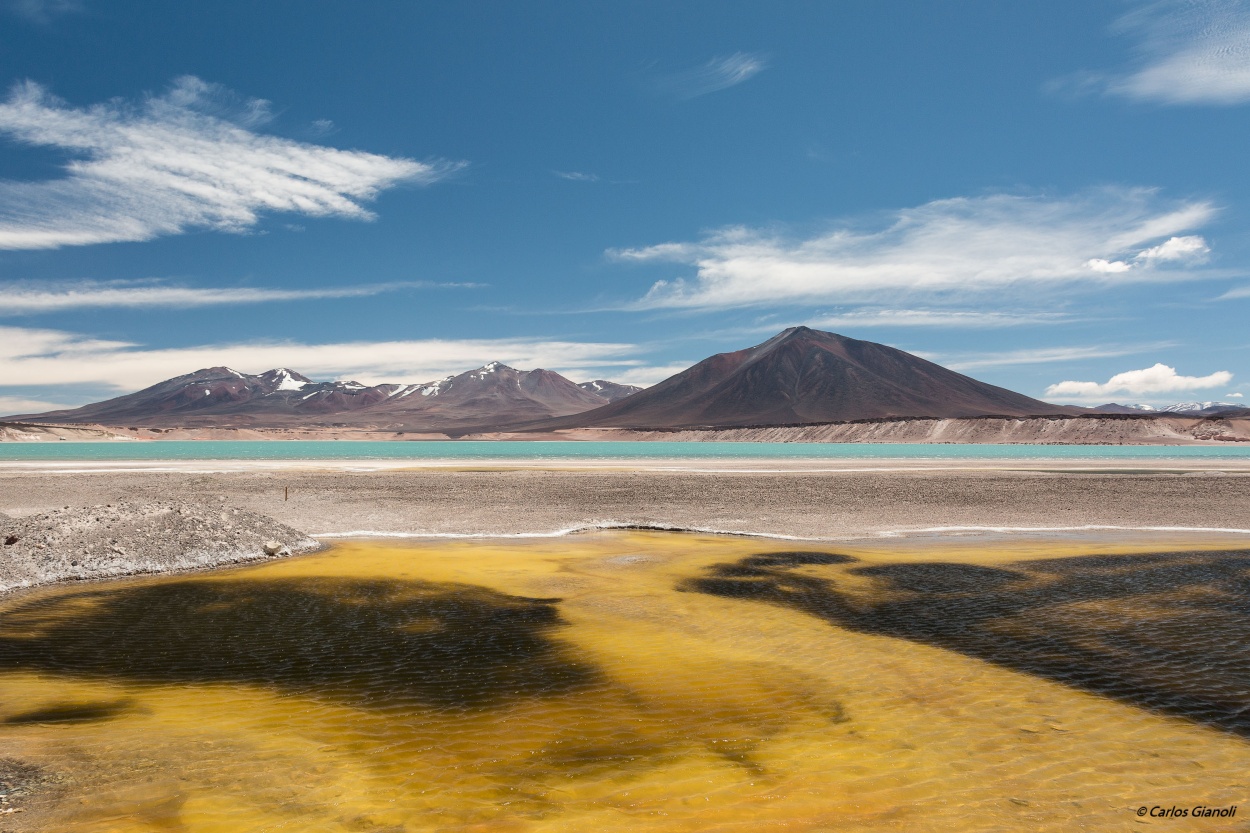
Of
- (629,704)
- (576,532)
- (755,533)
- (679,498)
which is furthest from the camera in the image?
(679,498)

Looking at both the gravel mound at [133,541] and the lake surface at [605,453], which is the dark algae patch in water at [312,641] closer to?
the gravel mound at [133,541]

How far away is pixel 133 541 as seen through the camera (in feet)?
61.0

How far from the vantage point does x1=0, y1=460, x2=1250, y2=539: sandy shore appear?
26.9 meters

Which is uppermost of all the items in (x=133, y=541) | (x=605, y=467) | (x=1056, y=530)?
(x=133, y=541)

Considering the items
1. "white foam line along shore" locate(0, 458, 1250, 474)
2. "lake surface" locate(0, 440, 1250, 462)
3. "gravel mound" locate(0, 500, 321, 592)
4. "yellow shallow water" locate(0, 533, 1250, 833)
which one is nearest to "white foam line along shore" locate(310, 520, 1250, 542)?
"gravel mound" locate(0, 500, 321, 592)

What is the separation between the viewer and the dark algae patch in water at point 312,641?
9148 mm

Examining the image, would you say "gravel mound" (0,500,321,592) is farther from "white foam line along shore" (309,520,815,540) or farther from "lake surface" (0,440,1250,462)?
"lake surface" (0,440,1250,462)

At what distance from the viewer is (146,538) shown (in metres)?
18.9

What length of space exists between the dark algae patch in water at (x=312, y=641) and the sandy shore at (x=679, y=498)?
29.0 ft

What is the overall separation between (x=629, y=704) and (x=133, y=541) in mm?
16547

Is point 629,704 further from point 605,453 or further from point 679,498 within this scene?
point 605,453

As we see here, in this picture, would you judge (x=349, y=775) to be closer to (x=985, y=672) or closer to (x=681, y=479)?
(x=985, y=672)

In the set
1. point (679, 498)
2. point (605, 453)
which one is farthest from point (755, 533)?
point (605, 453)

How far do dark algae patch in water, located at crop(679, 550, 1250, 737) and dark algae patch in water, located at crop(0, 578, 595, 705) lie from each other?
538 centimetres
